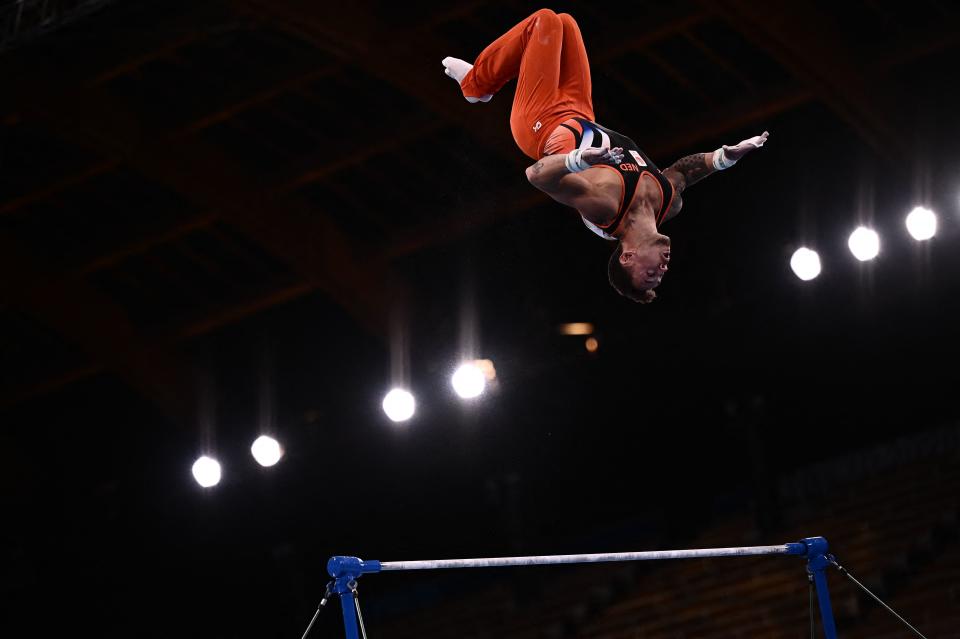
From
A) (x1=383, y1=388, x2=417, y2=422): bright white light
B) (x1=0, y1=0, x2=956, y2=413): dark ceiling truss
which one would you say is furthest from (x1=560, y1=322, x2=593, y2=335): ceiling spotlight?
(x1=383, y1=388, x2=417, y2=422): bright white light

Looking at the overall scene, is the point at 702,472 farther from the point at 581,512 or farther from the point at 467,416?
the point at 467,416

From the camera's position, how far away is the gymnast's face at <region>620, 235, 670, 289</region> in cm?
570

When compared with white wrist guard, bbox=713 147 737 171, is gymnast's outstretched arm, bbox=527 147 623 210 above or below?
below

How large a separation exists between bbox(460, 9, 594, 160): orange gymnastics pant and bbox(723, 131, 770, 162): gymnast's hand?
0.70m

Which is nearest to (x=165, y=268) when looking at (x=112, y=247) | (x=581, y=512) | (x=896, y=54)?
(x=112, y=247)

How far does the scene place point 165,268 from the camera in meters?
14.1

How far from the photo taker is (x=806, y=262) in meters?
10.9

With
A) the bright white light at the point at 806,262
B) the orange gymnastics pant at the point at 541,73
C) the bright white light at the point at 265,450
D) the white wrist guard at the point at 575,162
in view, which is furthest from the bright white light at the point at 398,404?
the white wrist guard at the point at 575,162

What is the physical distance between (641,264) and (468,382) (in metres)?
6.07

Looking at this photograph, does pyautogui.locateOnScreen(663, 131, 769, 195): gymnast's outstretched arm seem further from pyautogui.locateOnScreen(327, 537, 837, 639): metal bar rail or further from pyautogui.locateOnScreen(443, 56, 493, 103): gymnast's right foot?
pyautogui.locateOnScreen(327, 537, 837, 639): metal bar rail

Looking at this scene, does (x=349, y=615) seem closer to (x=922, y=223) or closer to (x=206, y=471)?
(x=922, y=223)

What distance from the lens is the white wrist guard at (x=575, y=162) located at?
17.5 feet

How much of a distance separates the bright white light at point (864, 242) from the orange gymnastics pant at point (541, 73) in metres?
5.08

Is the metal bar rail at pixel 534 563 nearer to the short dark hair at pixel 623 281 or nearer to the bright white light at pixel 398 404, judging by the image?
the short dark hair at pixel 623 281
